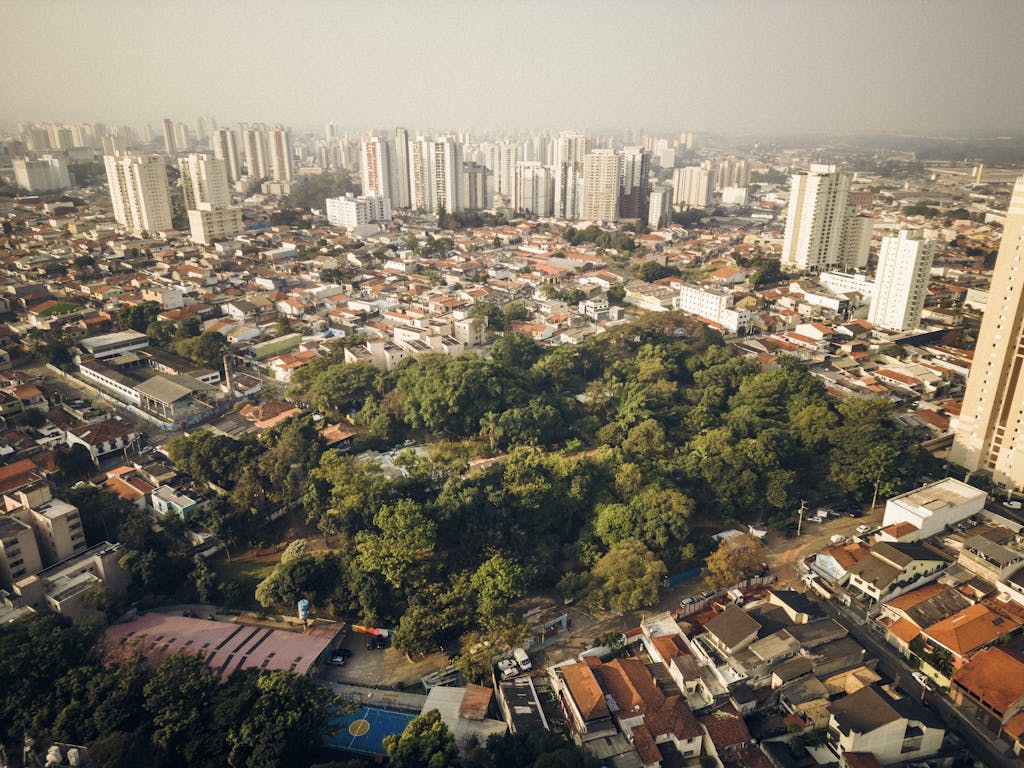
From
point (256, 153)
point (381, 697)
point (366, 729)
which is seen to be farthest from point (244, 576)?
point (256, 153)

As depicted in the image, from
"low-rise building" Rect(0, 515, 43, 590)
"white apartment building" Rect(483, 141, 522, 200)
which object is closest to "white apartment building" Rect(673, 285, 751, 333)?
"low-rise building" Rect(0, 515, 43, 590)

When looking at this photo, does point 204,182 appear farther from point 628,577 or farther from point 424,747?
point 424,747

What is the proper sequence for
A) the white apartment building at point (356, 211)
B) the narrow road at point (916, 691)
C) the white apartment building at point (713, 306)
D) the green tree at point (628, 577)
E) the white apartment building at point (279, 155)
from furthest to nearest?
the white apartment building at point (279, 155), the white apartment building at point (356, 211), the white apartment building at point (713, 306), the green tree at point (628, 577), the narrow road at point (916, 691)

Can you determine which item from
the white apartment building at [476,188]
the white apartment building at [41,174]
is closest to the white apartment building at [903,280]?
the white apartment building at [476,188]

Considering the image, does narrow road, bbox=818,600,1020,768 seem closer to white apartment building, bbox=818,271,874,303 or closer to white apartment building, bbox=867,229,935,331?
white apartment building, bbox=867,229,935,331

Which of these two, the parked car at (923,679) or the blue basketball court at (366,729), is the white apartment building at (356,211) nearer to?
the blue basketball court at (366,729)

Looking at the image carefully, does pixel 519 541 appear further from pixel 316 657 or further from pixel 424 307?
pixel 424 307

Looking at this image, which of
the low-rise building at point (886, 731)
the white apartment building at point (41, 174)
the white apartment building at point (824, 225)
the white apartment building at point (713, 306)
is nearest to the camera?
the low-rise building at point (886, 731)
